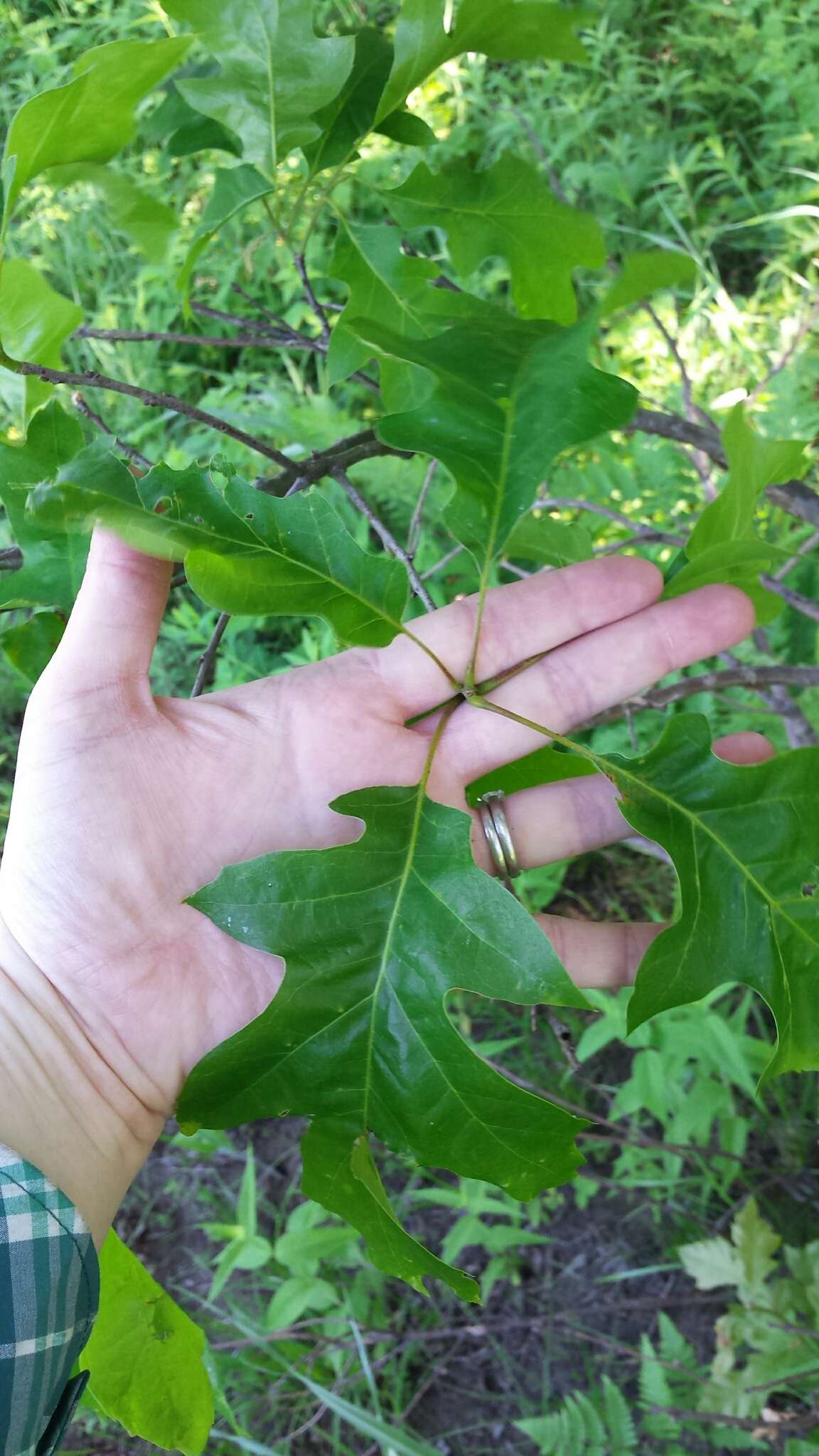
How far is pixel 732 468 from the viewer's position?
0.80 metres

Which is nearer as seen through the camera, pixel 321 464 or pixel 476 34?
pixel 476 34

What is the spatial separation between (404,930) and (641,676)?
1.17 ft

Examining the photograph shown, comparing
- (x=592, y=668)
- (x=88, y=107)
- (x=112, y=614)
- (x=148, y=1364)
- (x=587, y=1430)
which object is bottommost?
(x=587, y=1430)

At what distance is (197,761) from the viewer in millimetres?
946

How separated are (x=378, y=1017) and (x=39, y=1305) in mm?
326

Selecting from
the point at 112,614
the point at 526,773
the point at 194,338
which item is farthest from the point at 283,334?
the point at 526,773

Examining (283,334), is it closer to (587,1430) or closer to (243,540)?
(243,540)

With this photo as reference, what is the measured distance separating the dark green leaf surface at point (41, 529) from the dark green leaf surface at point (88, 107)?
6.7 inches

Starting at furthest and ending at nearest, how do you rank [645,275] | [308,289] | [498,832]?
1. [498,832]
2. [308,289]
3. [645,275]

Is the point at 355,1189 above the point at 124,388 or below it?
below

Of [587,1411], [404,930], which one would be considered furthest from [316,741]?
[587,1411]

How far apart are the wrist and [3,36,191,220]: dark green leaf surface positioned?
2.05 ft

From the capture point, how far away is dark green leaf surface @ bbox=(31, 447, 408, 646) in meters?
0.72

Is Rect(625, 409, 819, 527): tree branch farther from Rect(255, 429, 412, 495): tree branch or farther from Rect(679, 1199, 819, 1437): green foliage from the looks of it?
Rect(679, 1199, 819, 1437): green foliage
